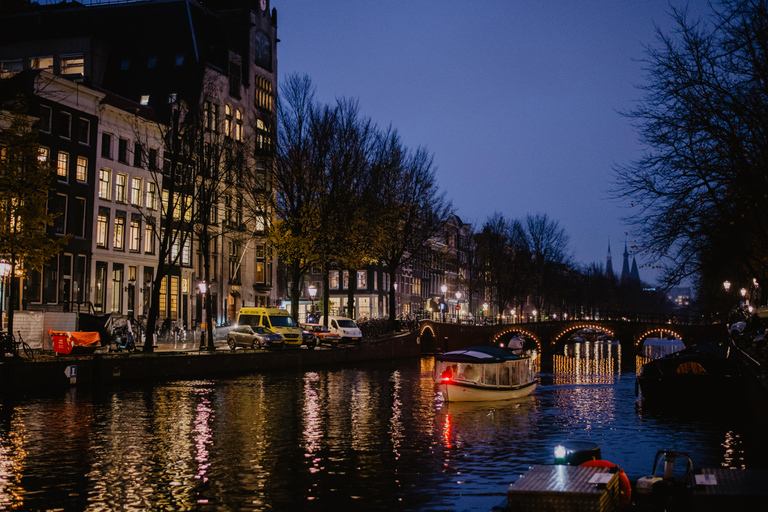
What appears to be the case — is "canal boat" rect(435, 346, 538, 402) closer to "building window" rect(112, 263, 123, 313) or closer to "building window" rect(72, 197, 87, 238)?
"building window" rect(72, 197, 87, 238)

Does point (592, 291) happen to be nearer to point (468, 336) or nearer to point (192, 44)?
point (468, 336)

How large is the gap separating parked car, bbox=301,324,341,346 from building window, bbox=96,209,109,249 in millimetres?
16096

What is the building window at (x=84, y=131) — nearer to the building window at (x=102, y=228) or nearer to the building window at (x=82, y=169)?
the building window at (x=82, y=169)

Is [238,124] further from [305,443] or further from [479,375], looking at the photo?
[305,443]

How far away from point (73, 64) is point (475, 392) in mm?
54150

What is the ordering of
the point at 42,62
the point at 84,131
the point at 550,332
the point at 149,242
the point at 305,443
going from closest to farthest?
the point at 305,443 → the point at 84,131 → the point at 149,242 → the point at 42,62 → the point at 550,332

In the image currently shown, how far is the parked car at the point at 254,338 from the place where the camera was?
6019cm

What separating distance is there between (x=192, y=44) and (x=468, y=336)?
42046 millimetres

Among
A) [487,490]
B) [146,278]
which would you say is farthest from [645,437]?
[146,278]

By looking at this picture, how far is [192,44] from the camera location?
268 feet

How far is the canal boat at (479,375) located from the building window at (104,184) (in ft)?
111

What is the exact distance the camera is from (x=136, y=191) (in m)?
69.3

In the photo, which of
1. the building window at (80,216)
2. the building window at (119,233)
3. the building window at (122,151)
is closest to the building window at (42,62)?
the building window at (122,151)

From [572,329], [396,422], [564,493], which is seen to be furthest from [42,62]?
[564,493]
